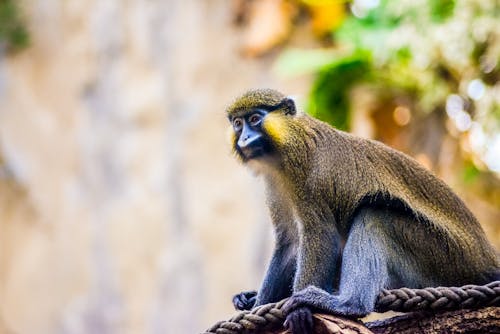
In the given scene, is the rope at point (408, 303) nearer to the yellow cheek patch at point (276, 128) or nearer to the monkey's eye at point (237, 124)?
the yellow cheek patch at point (276, 128)

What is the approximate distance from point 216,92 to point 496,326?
8920 mm

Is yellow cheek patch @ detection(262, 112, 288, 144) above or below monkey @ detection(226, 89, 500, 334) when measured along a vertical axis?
above

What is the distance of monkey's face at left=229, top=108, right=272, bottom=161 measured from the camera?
527 cm

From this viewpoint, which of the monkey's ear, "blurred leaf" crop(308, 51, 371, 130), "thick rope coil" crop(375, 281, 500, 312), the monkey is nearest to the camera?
"thick rope coil" crop(375, 281, 500, 312)

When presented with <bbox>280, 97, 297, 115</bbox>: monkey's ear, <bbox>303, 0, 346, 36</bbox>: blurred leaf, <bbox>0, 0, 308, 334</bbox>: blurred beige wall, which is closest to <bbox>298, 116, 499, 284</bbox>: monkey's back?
<bbox>280, 97, 297, 115</bbox>: monkey's ear

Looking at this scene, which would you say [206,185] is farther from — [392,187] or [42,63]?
[392,187]

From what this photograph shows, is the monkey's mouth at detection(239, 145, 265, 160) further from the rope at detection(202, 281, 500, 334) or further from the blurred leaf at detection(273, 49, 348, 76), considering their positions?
the blurred leaf at detection(273, 49, 348, 76)

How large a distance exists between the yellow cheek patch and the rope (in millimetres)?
1222

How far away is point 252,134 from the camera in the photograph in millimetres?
5289

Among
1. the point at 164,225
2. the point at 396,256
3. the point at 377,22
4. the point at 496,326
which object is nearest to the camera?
the point at 496,326

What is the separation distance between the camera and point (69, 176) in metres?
13.0

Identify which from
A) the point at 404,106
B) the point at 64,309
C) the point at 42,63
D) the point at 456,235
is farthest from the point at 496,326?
the point at 42,63

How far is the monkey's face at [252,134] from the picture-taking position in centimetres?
527

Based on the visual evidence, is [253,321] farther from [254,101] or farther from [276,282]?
[254,101]
